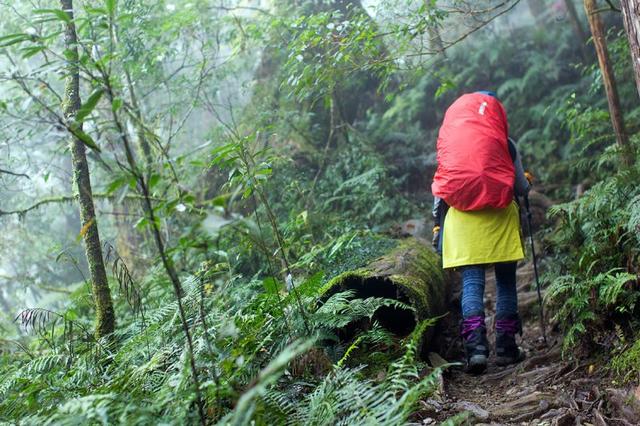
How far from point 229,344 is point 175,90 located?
8380 millimetres

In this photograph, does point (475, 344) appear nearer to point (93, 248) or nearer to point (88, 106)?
point (88, 106)

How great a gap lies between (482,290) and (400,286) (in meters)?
0.78

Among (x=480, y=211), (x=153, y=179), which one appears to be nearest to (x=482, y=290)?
(x=480, y=211)

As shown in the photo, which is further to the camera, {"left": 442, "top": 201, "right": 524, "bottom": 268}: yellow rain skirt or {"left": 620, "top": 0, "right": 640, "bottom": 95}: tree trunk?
{"left": 442, "top": 201, "right": 524, "bottom": 268}: yellow rain skirt

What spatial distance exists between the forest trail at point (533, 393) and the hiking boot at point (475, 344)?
0.10m

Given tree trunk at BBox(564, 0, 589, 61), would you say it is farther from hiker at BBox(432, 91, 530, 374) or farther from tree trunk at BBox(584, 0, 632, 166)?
hiker at BBox(432, 91, 530, 374)

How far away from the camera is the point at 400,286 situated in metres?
4.71

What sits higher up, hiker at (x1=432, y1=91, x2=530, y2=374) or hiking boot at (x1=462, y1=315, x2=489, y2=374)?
hiker at (x1=432, y1=91, x2=530, y2=374)

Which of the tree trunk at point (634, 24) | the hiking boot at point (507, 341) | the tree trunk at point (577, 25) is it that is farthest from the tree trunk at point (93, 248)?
the tree trunk at point (577, 25)

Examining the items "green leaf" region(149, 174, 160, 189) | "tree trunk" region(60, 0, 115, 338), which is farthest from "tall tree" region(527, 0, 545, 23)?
"green leaf" region(149, 174, 160, 189)

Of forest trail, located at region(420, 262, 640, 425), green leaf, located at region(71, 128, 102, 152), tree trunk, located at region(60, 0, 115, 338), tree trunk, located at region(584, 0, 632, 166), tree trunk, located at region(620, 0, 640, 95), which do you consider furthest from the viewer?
tree trunk, located at region(584, 0, 632, 166)

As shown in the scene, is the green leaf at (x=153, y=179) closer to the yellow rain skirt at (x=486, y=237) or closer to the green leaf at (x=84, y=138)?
the green leaf at (x=84, y=138)

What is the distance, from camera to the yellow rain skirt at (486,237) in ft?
15.7

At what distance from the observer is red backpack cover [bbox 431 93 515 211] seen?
4.65 m
